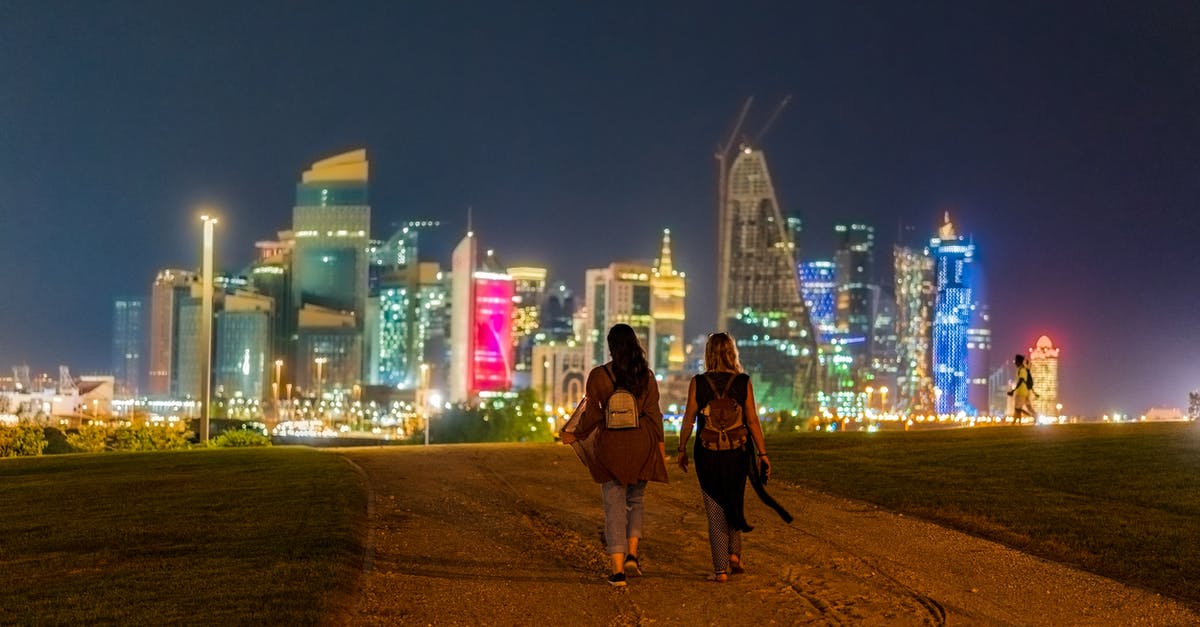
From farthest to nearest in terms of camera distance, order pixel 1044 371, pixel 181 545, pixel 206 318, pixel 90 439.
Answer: pixel 1044 371
pixel 90 439
pixel 206 318
pixel 181 545

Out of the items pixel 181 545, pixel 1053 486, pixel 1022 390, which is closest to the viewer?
pixel 181 545

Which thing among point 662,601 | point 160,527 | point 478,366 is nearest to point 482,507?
point 160,527

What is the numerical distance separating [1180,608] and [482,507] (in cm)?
746

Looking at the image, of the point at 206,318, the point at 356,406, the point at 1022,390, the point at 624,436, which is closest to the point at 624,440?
the point at 624,436

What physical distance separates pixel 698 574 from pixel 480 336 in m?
179

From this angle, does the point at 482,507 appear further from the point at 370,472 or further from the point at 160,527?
the point at 370,472

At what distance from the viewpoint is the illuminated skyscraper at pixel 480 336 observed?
185625 millimetres

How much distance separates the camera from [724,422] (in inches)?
437

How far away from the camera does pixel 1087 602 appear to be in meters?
10.3

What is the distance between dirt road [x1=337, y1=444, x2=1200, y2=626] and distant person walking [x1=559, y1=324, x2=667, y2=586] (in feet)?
1.38

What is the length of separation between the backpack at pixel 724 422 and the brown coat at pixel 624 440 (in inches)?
16.3

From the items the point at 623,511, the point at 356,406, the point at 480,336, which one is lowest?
the point at 356,406

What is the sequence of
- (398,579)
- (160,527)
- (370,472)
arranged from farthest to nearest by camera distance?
1. (370,472)
2. (160,527)
3. (398,579)

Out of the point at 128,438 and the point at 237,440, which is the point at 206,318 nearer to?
the point at 237,440
